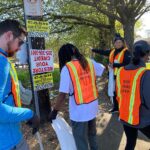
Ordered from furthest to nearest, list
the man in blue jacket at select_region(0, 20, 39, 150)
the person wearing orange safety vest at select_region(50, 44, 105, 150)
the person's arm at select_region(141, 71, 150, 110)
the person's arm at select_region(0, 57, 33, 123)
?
1. the person wearing orange safety vest at select_region(50, 44, 105, 150)
2. the person's arm at select_region(141, 71, 150, 110)
3. the man in blue jacket at select_region(0, 20, 39, 150)
4. the person's arm at select_region(0, 57, 33, 123)

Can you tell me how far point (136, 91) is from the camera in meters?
3.98

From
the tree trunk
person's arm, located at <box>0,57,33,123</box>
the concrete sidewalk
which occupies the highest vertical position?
the tree trunk

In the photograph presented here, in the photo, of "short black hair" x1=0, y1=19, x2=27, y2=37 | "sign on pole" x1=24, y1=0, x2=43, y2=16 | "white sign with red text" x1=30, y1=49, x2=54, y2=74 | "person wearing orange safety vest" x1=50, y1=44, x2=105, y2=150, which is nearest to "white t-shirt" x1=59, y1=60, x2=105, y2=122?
"person wearing orange safety vest" x1=50, y1=44, x2=105, y2=150

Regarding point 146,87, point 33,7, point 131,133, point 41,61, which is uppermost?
point 33,7

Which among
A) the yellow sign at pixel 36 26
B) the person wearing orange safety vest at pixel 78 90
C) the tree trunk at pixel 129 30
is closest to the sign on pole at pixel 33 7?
the yellow sign at pixel 36 26

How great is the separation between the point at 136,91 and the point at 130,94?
0.11 metres

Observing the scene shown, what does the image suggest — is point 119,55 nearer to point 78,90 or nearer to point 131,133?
point 131,133

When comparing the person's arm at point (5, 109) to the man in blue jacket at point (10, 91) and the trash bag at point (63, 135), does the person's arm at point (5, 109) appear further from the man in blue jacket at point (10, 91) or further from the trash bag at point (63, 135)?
the trash bag at point (63, 135)

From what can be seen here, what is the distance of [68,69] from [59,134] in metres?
0.85

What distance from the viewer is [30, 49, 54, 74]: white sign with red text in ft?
17.3

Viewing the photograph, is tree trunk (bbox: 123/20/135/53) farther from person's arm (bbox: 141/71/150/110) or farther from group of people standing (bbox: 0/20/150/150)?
person's arm (bbox: 141/71/150/110)

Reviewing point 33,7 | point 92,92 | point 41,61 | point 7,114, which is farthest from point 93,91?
point 33,7

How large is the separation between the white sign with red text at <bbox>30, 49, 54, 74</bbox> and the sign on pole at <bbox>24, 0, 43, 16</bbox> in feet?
2.39

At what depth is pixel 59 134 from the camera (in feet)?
13.4
